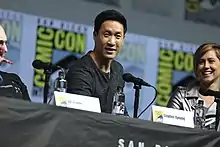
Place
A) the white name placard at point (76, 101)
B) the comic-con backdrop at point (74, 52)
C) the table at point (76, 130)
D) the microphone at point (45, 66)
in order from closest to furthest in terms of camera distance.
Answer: the table at point (76, 130) → the white name placard at point (76, 101) → the microphone at point (45, 66) → the comic-con backdrop at point (74, 52)

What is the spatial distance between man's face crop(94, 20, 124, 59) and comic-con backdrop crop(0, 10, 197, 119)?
1174 mm

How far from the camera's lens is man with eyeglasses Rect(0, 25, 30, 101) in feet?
8.05

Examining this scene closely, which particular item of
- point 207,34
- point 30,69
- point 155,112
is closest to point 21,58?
point 30,69

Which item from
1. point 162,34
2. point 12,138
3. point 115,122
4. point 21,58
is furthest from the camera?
point 162,34

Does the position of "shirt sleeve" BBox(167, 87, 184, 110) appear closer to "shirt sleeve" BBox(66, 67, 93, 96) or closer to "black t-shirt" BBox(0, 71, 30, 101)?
"shirt sleeve" BBox(66, 67, 93, 96)

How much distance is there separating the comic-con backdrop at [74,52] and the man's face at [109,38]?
1.17 meters

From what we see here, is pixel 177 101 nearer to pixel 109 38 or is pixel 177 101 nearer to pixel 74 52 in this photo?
pixel 109 38

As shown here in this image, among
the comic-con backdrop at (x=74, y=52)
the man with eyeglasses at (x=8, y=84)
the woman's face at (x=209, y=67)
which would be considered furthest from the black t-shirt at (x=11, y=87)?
the comic-con backdrop at (x=74, y=52)

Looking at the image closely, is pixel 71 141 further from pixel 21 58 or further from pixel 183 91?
pixel 21 58

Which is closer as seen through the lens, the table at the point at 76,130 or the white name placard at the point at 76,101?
the table at the point at 76,130

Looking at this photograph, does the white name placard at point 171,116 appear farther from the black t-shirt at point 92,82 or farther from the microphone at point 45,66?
the microphone at point 45,66

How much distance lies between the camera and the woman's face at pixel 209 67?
9.46 feet

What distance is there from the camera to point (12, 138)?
6.82 ft

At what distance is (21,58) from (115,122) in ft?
6.38
